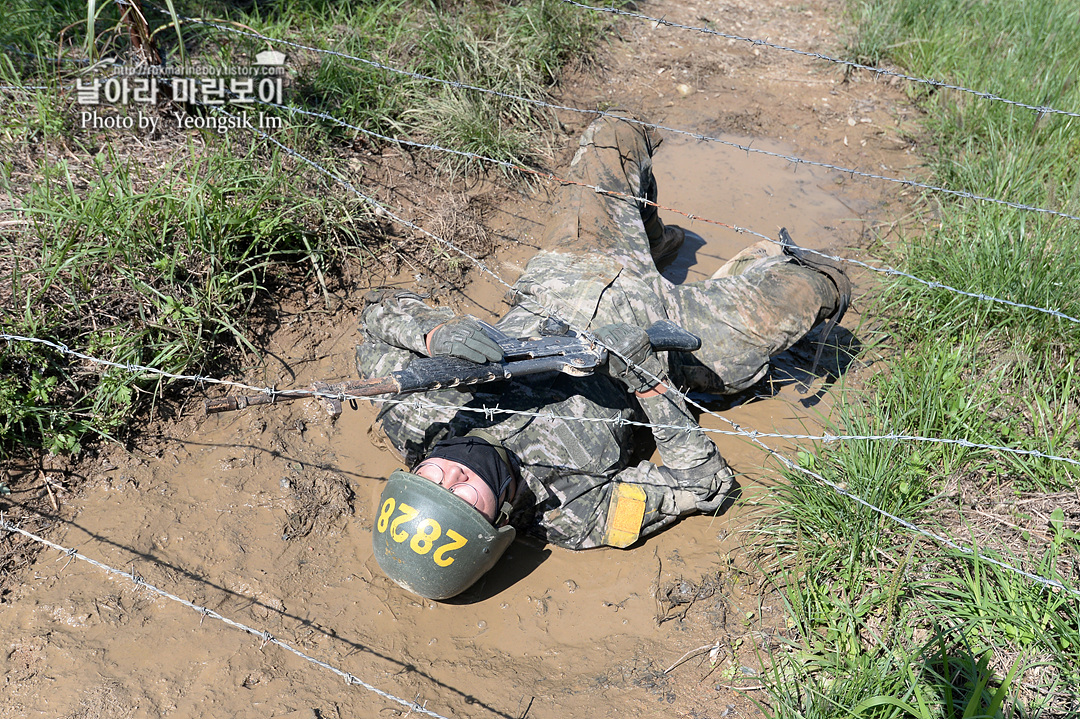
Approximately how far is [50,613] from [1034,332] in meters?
4.54

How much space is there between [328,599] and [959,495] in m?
2.69

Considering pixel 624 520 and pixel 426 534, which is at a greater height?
pixel 426 534

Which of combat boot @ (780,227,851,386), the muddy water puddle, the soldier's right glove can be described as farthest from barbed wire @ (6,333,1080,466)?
combat boot @ (780,227,851,386)

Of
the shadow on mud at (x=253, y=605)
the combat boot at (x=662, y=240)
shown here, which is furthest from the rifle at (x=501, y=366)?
the combat boot at (x=662, y=240)

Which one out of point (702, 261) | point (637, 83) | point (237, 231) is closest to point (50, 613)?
point (237, 231)

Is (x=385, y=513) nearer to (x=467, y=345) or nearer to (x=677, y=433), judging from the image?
(x=467, y=345)

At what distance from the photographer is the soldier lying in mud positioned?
2.89 m

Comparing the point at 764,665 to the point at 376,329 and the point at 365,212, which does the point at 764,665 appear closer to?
the point at 376,329

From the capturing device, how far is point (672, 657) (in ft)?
9.69

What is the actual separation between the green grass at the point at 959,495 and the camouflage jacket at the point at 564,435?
467 millimetres

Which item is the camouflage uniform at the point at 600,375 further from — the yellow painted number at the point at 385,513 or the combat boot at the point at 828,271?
the yellow painted number at the point at 385,513

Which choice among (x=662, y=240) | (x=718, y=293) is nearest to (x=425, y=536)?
(x=718, y=293)

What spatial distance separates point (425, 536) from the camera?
9.23 feet

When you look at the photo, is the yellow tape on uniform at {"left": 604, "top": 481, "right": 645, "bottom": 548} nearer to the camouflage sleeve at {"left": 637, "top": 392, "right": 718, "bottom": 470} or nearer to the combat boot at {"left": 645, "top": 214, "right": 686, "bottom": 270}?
the camouflage sleeve at {"left": 637, "top": 392, "right": 718, "bottom": 470}
